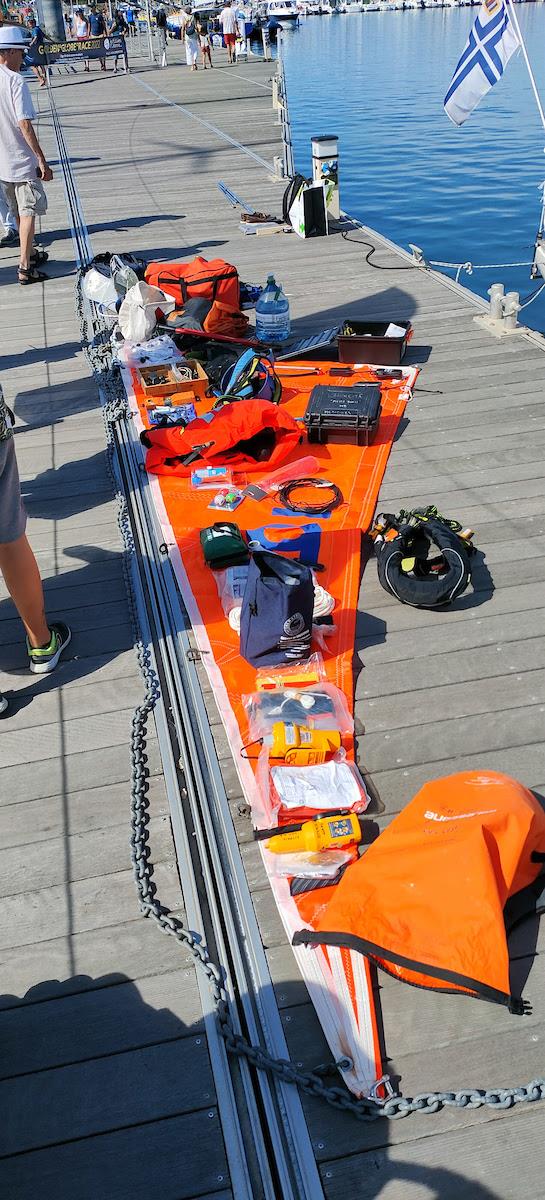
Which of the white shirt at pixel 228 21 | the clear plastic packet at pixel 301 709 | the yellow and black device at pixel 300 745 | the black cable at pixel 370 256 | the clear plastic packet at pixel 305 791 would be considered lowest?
the black cable at pixel 370 256

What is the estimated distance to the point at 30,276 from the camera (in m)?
8.80

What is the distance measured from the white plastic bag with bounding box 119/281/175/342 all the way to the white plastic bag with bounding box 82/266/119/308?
55cm

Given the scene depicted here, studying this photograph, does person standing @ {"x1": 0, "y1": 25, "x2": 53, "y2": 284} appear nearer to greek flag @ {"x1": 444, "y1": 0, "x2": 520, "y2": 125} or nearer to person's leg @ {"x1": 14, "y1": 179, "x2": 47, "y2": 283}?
person's leg @ {"x1": 14, "y1": 179, "x2": 47, "y2": 283}

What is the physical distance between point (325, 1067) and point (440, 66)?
151ft

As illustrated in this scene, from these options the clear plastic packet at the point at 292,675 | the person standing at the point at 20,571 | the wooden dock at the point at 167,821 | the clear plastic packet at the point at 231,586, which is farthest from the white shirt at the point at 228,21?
the clear plastic packet at the point at 292,675

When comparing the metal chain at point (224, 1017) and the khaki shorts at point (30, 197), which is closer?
the metal chain at point (224, 1017)

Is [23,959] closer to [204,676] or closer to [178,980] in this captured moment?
[178,980]

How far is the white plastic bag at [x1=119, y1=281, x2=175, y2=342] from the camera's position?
22.1 ft

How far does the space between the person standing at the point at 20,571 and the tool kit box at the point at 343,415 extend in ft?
7.37

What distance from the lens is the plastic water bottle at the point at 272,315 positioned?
663 cm

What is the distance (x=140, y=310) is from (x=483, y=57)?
4.03 m

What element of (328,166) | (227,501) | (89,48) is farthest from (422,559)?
(89,48)

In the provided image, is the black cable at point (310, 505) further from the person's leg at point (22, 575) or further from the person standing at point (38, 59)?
the person standing at point (38, 59)

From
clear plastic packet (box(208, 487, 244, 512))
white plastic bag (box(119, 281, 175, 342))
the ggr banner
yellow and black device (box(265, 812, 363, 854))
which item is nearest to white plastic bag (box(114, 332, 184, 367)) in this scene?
white plastic bag (box(119, 281, 175, 342))
